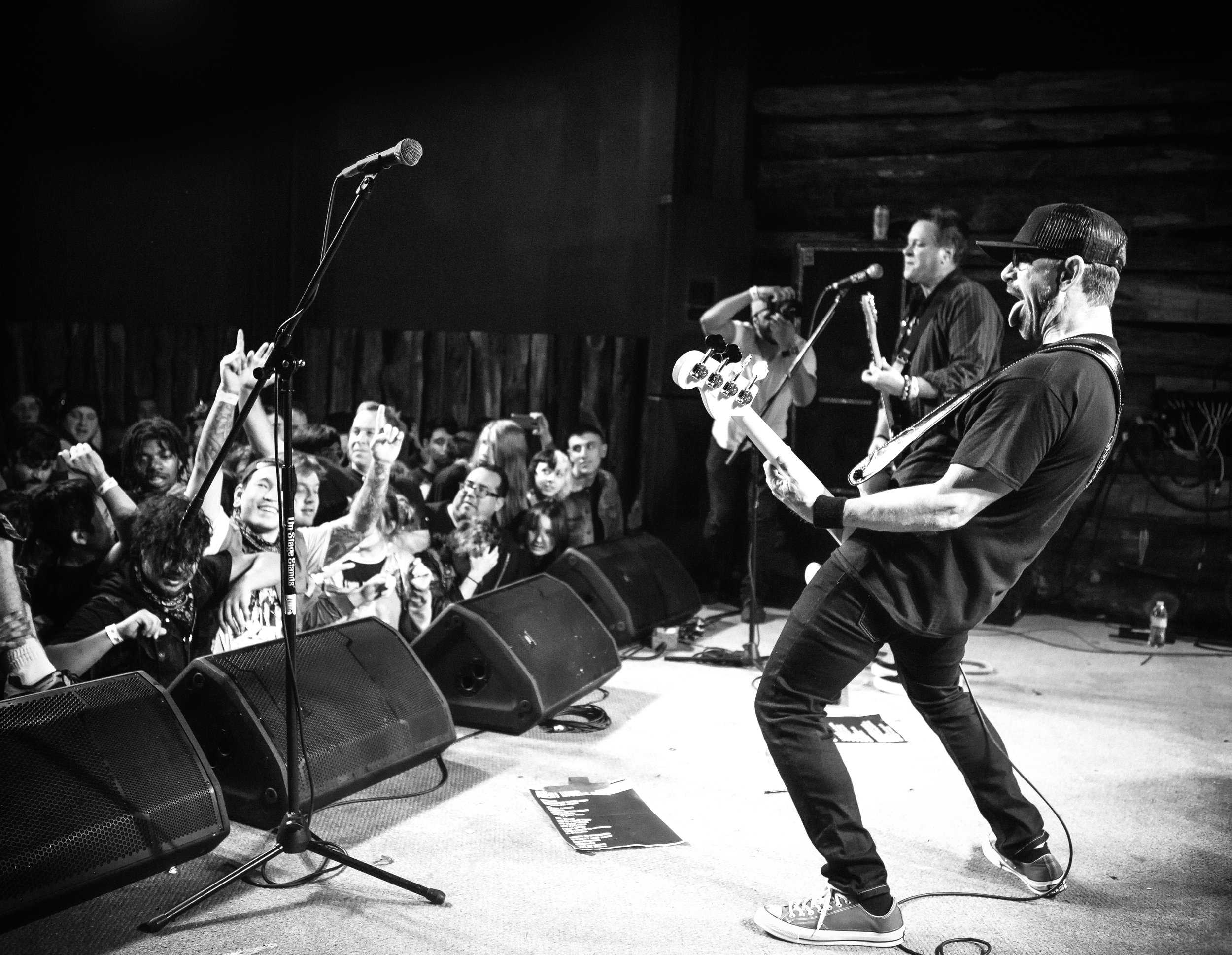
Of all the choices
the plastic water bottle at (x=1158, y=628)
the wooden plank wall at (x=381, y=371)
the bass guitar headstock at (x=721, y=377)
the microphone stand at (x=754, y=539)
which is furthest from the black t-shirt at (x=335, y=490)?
the plastic water bottle at (x=1158, y=628)

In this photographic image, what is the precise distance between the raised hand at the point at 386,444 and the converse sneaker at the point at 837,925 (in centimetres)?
251

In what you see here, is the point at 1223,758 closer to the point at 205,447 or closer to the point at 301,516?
the point at 301,516

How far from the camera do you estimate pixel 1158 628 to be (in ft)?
19.9

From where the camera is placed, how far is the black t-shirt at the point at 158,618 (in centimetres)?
347

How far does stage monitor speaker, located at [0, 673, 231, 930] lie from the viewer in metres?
2.46

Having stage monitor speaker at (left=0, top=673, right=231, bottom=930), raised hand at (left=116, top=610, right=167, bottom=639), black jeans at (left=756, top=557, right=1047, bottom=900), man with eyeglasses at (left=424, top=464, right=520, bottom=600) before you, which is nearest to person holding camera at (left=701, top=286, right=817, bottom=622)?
man with eyeglasses at (left=424, top=464, right=520, bottom=600)

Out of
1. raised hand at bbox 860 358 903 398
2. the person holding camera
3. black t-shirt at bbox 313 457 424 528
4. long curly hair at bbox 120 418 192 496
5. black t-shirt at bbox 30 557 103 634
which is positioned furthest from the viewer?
the person holding camera

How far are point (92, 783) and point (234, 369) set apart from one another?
67.5 inches

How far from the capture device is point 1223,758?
4203 mm

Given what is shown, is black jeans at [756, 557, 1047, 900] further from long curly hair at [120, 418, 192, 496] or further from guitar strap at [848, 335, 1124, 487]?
long curly hair at [120, 418, 192, 496]

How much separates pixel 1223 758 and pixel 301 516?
3536 millimetres

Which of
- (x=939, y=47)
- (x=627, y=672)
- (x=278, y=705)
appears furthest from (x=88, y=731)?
(x=939, y=47)

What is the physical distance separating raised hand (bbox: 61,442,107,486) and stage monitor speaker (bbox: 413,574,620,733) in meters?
1.22

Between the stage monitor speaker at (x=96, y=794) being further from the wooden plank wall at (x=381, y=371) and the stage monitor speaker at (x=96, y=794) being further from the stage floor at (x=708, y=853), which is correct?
the wooden plank wall at (x=381, y=371)
